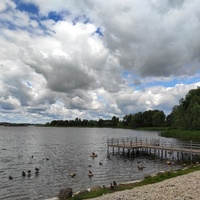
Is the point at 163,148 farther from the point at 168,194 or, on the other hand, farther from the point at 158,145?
the point at 168,194

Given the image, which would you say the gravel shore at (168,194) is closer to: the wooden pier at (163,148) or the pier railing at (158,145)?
the pier railing at (158,145)

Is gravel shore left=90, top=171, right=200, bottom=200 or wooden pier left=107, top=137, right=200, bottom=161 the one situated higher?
wooden pier left=107, top=137, right=200, bottom=161

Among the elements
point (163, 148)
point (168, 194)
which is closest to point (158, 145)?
point (163, 148)

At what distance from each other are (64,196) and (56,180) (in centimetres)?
1130

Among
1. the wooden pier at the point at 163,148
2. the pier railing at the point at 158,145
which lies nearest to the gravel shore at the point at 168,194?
the pier railing at the point at 158,145

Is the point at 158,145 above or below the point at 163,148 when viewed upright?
above

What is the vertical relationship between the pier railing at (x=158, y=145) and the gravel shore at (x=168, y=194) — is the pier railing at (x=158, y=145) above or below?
above

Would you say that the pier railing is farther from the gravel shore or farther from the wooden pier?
the gravel shore

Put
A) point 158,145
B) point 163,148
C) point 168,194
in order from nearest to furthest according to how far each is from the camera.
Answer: point 168,194 < point 163,148 < point 158,145

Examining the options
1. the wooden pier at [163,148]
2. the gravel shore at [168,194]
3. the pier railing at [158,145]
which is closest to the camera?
the gravel shore at [168,194]

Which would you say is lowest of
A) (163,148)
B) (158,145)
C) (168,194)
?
(168,194)

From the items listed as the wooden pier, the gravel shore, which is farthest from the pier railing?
the gravel shore

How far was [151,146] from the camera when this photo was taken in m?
54.7

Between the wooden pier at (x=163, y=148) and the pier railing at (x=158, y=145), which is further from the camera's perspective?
the pier railing at (x=158, y=145)
